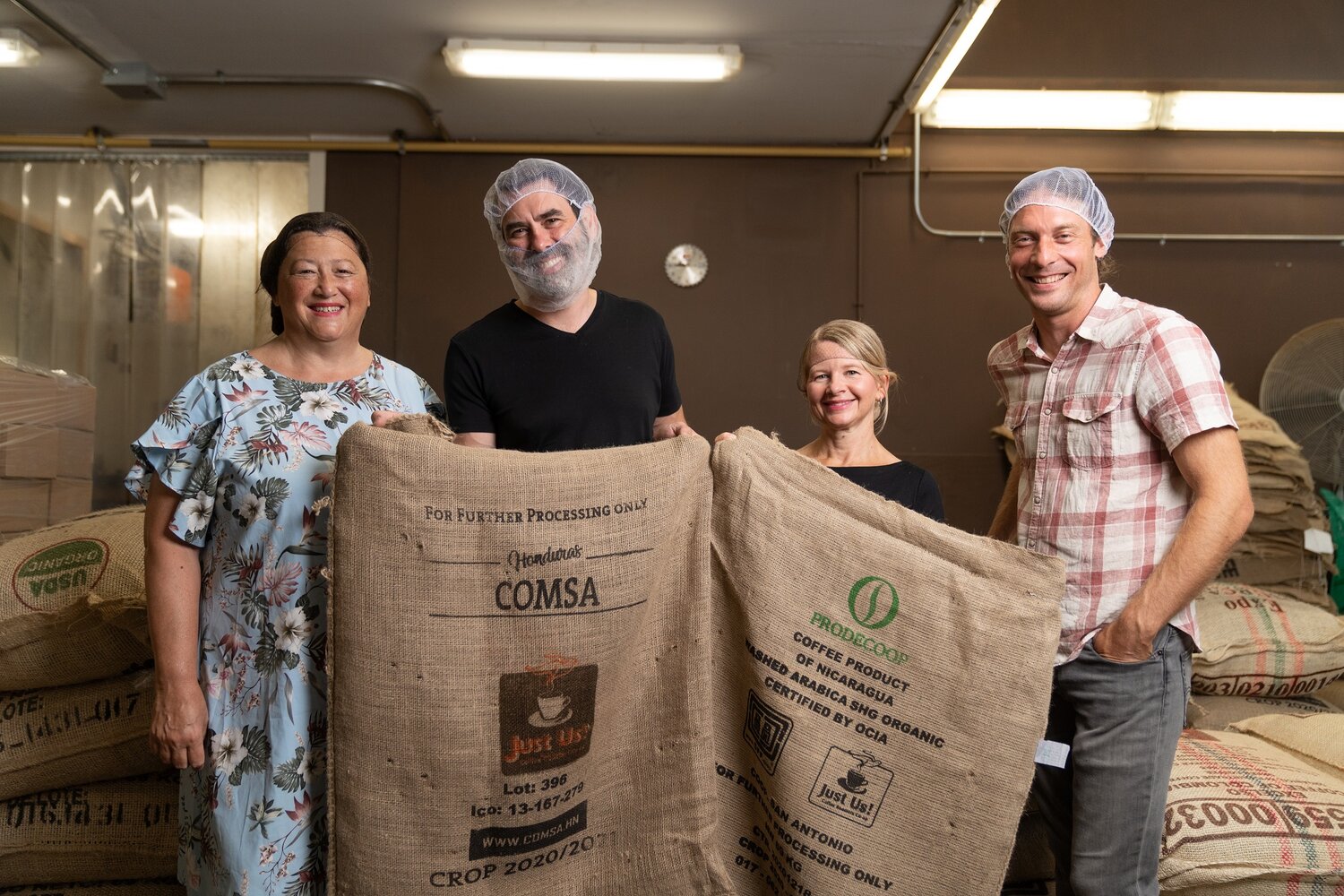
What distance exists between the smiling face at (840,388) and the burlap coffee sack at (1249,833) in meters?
1.04

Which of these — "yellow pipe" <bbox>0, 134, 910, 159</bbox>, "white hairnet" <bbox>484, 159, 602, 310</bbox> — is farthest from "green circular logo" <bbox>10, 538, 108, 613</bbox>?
"yellow pipe" <bbox>0, 134, 910, 159</bbox>

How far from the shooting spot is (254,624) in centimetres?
138

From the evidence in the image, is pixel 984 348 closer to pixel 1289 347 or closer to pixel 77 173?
pixel 1289 347

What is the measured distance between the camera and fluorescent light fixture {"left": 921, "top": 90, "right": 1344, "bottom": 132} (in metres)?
3.89

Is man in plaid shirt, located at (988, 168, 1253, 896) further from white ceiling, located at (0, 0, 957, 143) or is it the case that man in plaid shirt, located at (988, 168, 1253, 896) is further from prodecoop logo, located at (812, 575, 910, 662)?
white ceiling, located at (0, 0, 957, 143)

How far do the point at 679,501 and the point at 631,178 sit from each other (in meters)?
3.17

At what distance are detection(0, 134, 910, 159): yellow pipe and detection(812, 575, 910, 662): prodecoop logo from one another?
10.5ft

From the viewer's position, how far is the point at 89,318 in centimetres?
438

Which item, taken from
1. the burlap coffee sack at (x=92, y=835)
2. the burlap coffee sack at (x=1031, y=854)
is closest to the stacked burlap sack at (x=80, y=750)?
the burlap coffee sack at (x=92, y=835)

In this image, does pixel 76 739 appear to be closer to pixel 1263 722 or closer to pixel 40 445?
pixel 40 445

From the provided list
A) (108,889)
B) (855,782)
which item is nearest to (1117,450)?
(855,782)

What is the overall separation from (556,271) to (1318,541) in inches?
107

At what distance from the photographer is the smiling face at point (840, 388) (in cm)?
182

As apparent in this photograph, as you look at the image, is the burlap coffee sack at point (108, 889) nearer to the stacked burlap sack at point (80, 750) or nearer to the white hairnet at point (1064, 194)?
the stacked burlap sack at point (80, 750)
